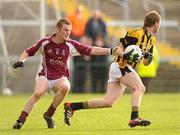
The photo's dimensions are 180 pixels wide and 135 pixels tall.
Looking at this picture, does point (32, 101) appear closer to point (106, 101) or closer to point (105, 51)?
point (106, 101)

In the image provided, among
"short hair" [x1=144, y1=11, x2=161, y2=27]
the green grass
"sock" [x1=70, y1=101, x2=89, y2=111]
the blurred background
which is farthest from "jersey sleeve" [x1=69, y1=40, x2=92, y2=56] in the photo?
the blurred background

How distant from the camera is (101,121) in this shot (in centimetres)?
1420

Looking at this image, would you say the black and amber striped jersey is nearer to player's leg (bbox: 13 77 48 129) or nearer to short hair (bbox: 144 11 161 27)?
short hair (bbox: 144 11 161 27)

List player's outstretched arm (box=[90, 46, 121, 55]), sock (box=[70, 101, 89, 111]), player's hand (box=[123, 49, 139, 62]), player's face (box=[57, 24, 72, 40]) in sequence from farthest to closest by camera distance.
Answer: sock (box=[70, 101, 89, 111]) < player's face (box=[57, 24, 72, 40]) < player's outstretched arm (box=[90, 46, 121, 55]) < player's hand (box=[123, 49, 139, 62])

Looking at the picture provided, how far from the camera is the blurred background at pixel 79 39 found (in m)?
25.9

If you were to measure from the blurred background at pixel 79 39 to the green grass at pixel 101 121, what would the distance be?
18.5ft

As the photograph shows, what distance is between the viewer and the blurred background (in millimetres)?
25930

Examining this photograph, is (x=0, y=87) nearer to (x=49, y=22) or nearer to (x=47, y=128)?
(x=49, y=22)

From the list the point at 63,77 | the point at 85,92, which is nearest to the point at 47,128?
the point at 63,77

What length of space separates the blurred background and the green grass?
5.65 m

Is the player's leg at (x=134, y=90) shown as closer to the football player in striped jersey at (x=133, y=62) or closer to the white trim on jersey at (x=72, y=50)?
the football player in striped jersey at (x=133, y=62)

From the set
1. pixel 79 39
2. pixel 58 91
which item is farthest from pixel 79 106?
pixel 79 39

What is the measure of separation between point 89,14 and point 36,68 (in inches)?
148

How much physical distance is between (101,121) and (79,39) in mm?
12145
